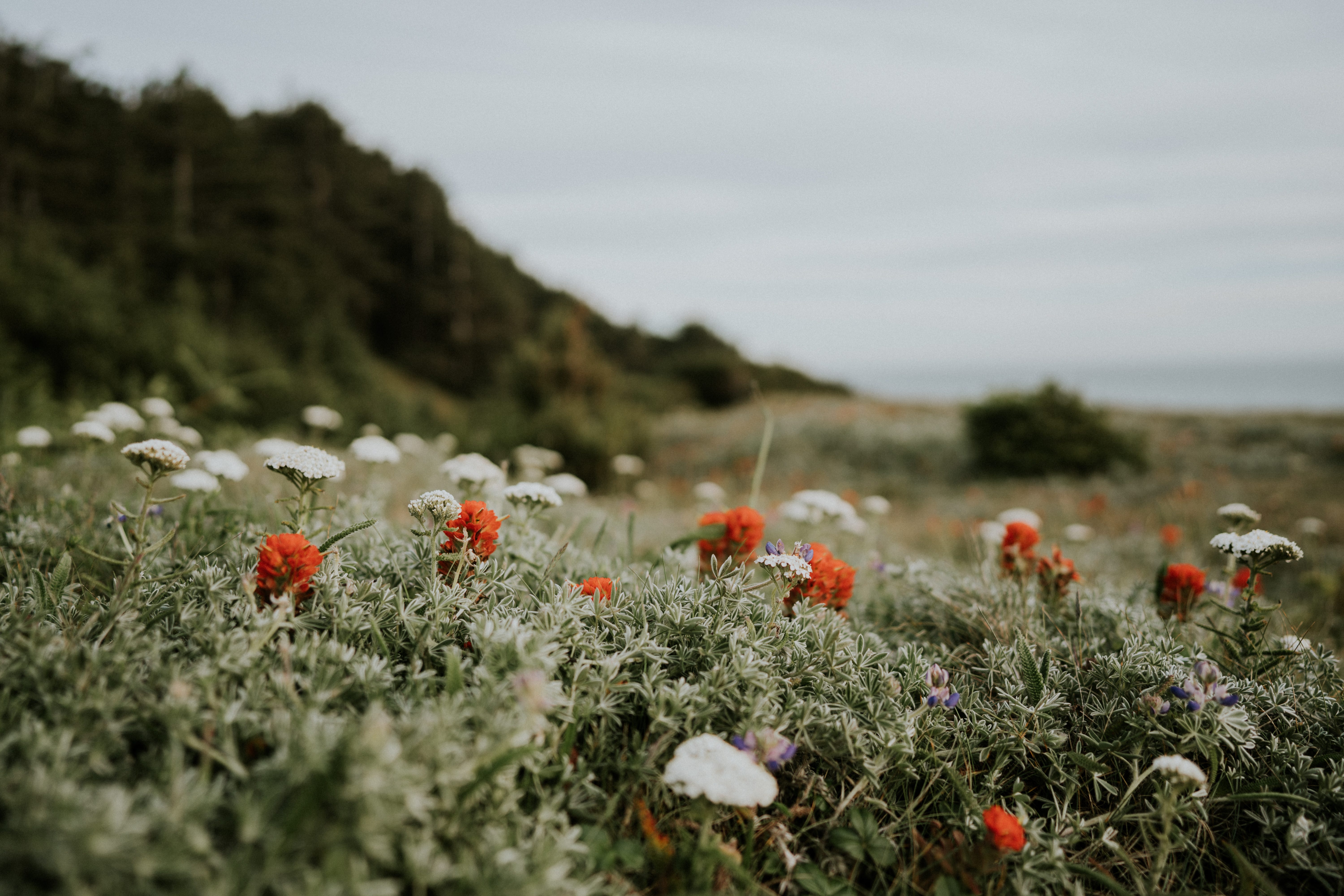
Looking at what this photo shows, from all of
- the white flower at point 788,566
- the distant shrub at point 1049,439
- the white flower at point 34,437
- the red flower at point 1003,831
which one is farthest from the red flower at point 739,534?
the distant shrub at point 1049,439

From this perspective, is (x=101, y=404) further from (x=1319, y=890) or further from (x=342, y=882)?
(x=1319, y=890)

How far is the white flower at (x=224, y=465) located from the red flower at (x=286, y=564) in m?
1.24

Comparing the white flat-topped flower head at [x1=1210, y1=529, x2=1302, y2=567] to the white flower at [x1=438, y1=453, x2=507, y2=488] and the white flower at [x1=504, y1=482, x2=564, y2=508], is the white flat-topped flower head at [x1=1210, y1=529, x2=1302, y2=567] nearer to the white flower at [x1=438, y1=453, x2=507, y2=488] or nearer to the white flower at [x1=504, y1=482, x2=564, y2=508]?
the white flower at [x1=504, y1=482, x2=564, y2=508]

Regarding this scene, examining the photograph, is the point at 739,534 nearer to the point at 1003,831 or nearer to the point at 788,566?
the point at 788,566

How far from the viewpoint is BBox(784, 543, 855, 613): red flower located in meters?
2.14

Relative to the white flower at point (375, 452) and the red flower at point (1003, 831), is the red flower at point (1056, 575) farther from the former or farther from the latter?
the white flower at point (375, 452)

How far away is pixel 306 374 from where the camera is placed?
11875 mm

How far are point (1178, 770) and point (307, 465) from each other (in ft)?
7.92

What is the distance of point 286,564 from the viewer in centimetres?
168

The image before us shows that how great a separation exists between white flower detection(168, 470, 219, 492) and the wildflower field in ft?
0.09

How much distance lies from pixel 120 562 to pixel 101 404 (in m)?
7.31

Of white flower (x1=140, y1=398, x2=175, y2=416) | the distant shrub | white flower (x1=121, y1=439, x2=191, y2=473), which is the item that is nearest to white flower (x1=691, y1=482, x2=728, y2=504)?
white flower (x1=121, y1=439, x2=191, y2=473)

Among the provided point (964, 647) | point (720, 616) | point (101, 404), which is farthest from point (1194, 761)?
point (101, 404)

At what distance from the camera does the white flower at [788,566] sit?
6.15 ft
